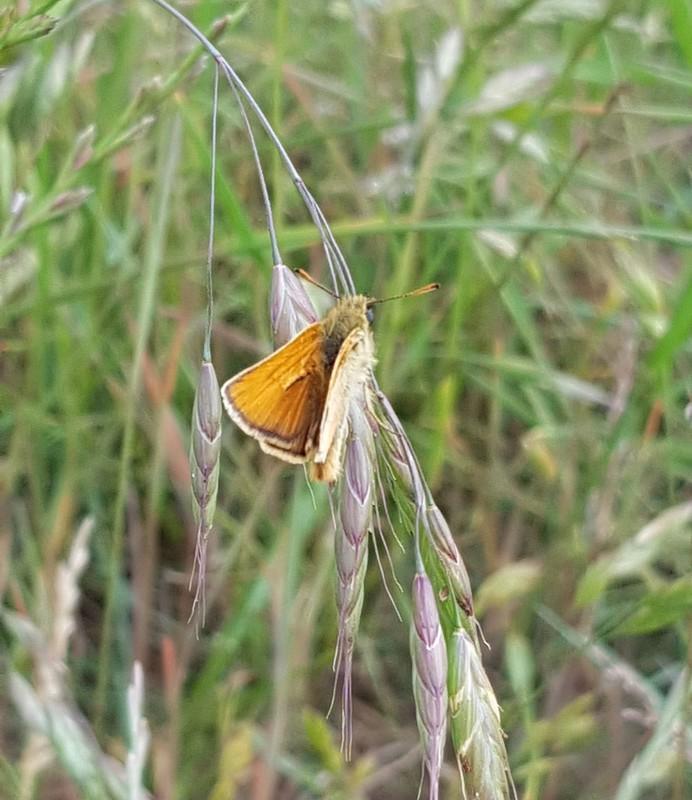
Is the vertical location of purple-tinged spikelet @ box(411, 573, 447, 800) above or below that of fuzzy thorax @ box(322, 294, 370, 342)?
below

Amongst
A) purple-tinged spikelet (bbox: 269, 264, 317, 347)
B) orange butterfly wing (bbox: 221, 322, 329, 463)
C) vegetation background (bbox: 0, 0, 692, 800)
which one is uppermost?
purple-tinged spikelet (bbox: 269, 264, 317, 347)

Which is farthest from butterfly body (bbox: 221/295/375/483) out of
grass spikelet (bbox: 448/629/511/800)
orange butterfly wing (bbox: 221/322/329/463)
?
grass spikelet (bbox: 448/629/511/800)

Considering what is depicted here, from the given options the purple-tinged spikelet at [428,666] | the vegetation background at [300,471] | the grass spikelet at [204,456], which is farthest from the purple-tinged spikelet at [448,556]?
the vegetation background at [300,471]

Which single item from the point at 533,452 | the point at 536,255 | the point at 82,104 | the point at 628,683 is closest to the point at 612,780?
the point at 628,683

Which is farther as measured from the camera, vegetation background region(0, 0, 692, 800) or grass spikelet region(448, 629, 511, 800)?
vegetation background region(0, 0, 692, 800)

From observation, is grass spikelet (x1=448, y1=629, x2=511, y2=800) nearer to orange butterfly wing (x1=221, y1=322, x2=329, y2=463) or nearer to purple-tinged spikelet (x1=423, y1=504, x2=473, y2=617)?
purple-tinged spikelet (x1=423, y1=504, x2=473, y2=617)

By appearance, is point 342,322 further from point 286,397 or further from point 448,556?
point 448,556

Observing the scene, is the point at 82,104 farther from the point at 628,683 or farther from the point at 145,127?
the point at 628,683
